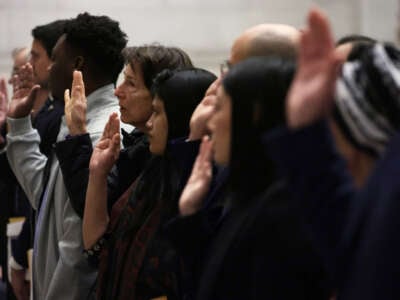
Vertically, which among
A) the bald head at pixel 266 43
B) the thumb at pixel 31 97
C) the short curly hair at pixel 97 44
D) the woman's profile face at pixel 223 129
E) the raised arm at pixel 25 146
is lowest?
the raised arm at pixel 25 146

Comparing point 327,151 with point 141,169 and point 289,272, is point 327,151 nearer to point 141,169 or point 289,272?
point 289,272

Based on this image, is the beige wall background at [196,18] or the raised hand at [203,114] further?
the beige wall background at [196,18]

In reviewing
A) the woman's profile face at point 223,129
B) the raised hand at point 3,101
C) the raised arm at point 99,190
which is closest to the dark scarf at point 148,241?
the raised arm at point 99,190

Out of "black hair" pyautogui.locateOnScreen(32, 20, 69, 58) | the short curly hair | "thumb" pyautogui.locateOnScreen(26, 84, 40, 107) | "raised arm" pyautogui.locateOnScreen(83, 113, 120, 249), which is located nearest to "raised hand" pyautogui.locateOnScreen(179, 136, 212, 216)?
"raised arm" pyautogui.locateOnScreen(83, 113, 120, 249)

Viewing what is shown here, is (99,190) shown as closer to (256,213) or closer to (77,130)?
(77,130)

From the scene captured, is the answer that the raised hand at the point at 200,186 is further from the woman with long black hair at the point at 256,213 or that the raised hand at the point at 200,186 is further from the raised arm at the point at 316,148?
the raised arm at the point at 316,148

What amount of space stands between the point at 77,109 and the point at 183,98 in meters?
0.63

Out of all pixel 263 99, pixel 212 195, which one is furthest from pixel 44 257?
pixel 263 99

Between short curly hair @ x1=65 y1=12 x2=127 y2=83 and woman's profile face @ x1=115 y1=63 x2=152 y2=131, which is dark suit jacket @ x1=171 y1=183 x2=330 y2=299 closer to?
woman's profile face @ x1=115 y1=63 x2=152 y2=131

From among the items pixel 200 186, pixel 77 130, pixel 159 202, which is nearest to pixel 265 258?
pixel 200 186

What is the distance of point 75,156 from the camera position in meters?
3.00

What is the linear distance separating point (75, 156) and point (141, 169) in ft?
0.71

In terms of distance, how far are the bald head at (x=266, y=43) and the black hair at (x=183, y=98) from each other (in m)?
0.45

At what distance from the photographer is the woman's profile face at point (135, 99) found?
2.94m
